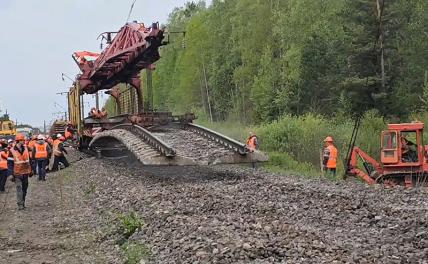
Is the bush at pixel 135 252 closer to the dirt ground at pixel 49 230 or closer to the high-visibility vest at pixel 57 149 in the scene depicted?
the dirt ground at pixel 49 230

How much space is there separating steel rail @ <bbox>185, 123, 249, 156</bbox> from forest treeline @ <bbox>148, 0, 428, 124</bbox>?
48.6 ft

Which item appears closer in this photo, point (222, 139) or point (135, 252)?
point (135, 252)

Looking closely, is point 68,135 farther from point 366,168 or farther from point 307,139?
point 366,168

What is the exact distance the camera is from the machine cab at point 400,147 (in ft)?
55.2

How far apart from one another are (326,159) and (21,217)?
9.11 m

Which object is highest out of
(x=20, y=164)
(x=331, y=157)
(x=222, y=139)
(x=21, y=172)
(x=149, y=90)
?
(x=149, y=90)

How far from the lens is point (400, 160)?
16.9 meters

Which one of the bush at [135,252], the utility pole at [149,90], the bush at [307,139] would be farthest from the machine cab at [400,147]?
the bush at [135,252]

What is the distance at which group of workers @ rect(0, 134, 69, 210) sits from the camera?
13.4 metres

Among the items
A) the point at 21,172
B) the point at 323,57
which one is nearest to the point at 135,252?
the point at 21,172

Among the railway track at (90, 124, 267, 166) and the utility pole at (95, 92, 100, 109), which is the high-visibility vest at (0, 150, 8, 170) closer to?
the railway track at (90, 124, 267, 166)

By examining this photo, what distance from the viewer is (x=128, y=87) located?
22672 millimetres

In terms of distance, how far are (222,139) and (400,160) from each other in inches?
210

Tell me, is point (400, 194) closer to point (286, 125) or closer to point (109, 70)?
point (109, 70)
